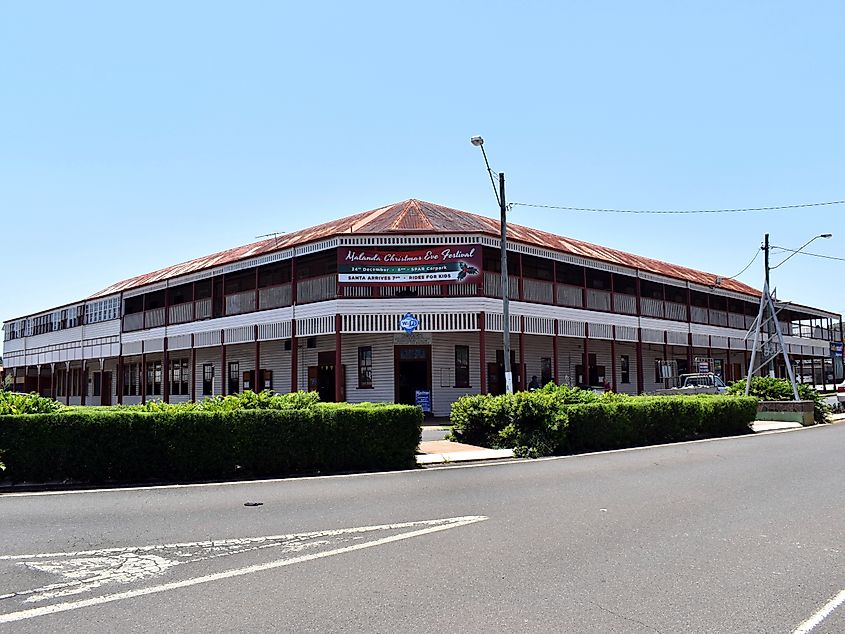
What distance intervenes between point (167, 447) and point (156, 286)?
2575 centimetres

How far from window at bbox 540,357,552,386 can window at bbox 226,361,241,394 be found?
1393 cm

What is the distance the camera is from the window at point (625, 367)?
37.2 meters

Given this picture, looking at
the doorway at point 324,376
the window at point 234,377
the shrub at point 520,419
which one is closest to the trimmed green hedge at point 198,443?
the shrub at point 520,419

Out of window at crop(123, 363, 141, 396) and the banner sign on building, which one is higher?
the banner sign on building

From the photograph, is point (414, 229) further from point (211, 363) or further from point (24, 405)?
point (24, 405)

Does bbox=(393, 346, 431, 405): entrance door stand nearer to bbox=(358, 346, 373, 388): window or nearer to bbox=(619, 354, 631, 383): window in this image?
bbox=(358, 346, 373, 388): window

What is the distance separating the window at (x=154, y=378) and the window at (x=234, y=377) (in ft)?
20.8

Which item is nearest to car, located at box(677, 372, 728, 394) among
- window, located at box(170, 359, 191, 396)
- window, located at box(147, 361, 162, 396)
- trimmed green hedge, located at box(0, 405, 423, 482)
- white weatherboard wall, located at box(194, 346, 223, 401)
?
white weatherboard wall, located at box(194, 346, 223, 401)

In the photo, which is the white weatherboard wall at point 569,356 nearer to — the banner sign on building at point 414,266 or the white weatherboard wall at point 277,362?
the banner sign on building at point 414,266

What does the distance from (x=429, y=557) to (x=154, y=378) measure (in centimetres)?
3604

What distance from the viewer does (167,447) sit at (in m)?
11.7

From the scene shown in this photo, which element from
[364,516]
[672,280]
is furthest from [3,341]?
[364,516]

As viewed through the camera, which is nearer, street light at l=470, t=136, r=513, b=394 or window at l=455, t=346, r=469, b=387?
street light at l=470, t=136, r=513, b=394

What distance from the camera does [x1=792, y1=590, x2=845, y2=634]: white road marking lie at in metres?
4.71
